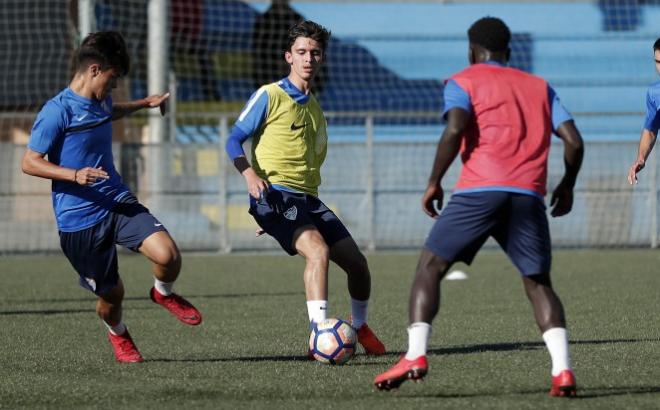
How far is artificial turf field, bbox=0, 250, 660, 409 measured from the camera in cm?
617

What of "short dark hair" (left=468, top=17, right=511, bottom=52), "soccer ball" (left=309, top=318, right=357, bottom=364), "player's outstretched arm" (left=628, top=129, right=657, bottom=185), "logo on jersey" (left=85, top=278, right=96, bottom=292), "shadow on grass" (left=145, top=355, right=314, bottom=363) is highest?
"short dark hair" (left=468, top=17, right=511, bottom=52)

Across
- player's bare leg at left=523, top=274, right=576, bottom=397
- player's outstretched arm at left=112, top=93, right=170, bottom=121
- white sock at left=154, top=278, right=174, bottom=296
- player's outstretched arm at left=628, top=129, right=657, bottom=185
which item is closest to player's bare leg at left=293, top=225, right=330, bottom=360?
white sock at left=154, top=278, right=174, bottom=296

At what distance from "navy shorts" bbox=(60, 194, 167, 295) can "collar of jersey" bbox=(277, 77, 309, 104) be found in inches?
47.4

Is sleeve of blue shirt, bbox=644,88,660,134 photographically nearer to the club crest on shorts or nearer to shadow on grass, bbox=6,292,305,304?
the club crest on shorts

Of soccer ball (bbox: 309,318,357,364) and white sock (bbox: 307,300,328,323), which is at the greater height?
white sock (bbox: 307,300,328,323)

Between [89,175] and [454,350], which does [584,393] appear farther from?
[89,175]

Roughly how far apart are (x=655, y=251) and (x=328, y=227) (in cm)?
1228

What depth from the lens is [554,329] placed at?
19.5 ft

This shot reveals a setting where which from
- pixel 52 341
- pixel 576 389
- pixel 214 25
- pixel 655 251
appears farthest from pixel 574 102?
pixel 576 389

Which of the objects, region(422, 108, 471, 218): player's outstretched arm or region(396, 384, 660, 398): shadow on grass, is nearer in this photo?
region(422, 108, 471, 218): player's outstretched arm

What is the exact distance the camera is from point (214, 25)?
2342 centimetres

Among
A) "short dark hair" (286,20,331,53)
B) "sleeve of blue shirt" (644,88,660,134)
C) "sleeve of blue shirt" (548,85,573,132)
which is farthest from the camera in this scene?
"sleeve of blue shirt" (644,88,660,134)

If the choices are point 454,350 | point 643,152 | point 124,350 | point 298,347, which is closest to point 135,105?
point 124,350

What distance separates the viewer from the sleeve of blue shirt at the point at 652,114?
965cm
